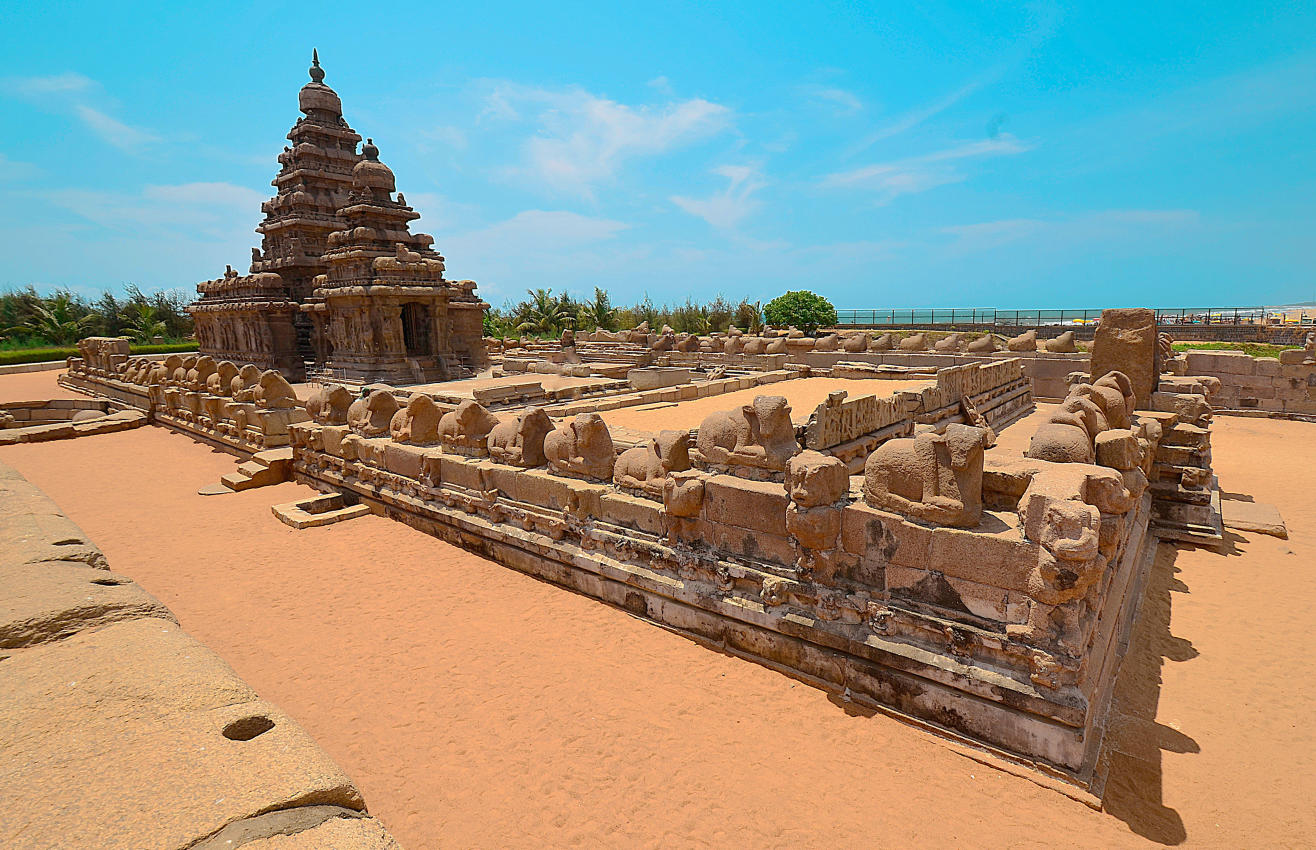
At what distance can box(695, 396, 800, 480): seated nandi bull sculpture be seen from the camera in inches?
203

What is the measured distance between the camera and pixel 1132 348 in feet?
30.5

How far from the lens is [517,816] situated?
3.50 metres

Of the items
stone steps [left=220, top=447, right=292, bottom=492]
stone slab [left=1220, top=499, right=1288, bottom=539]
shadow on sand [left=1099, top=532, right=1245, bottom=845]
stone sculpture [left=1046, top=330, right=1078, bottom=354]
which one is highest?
stone sculpture [left=1046, top=330, right=1078, bottom=354]

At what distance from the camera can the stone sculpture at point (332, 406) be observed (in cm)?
992

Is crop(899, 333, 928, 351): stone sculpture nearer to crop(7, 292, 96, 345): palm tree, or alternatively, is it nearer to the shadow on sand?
the shadow on sand

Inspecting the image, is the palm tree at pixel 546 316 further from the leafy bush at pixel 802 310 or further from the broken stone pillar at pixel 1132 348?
the broken stone pillar at pixel 1132 348

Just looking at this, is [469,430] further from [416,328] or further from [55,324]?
[55,324]

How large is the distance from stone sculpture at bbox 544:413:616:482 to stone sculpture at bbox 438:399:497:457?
4.87 feet

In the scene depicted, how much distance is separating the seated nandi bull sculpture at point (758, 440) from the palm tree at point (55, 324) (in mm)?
43485

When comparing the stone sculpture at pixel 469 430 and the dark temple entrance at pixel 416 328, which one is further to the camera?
the dark temple entrance at pixel 416 328

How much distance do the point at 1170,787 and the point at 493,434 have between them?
6.49 m

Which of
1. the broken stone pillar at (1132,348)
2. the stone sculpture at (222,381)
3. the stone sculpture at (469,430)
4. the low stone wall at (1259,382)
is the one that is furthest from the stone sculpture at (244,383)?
the low stone wall at (1259,382)

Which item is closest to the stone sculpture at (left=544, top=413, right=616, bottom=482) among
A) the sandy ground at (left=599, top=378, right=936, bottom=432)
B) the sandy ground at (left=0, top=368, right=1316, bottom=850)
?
the sandy ground at (left=0, top=368, right=1316, bottom=850)

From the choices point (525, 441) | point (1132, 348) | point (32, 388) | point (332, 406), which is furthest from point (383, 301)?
point (1132, 348)
